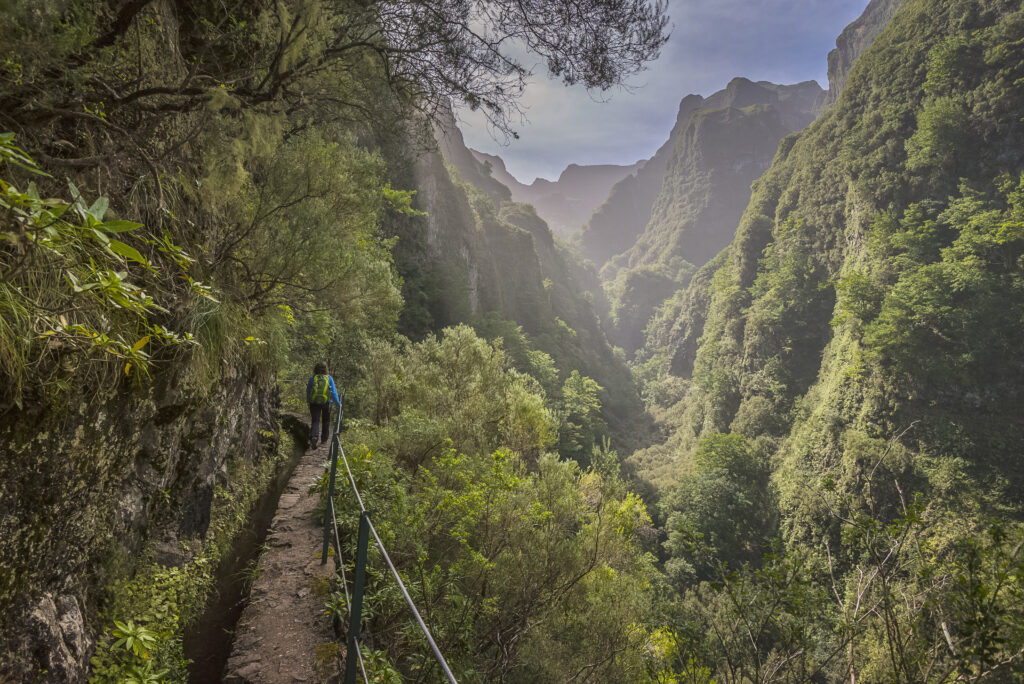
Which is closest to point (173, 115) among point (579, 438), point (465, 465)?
point (465, 465)

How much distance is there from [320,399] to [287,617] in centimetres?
405

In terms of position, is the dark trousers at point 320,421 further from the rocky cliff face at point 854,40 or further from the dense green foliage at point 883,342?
the rocky cliff face at point 854,40

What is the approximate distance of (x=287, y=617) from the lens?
3.36 meters

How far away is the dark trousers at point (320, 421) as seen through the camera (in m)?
7.08

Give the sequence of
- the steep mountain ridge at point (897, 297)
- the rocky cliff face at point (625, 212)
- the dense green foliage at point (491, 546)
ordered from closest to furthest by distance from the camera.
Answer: the dense green foliage at point (491, 546), the steep mountain ridge at point (897, 297), the rocky cliff face at point (625, 212)

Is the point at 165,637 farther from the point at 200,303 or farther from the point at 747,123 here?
the point at 747,123

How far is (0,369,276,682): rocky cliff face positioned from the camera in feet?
6.45

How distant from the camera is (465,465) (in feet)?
20.6

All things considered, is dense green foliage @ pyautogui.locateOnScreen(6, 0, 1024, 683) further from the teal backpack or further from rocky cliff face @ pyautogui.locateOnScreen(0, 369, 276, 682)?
the teal backpack

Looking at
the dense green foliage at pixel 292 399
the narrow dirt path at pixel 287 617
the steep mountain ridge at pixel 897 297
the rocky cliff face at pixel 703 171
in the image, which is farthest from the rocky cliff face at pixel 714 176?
the narrow dirt path at pixel 287 617

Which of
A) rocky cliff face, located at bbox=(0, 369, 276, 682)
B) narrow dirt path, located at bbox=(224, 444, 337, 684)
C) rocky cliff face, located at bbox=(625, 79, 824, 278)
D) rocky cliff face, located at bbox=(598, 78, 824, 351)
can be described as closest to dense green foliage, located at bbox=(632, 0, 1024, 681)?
narrow dirt path, located at bbox=(224, 444, 337, 684)

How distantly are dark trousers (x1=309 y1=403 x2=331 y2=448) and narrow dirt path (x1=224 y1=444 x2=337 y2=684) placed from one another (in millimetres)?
2219

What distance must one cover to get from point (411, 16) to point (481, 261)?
156 feet

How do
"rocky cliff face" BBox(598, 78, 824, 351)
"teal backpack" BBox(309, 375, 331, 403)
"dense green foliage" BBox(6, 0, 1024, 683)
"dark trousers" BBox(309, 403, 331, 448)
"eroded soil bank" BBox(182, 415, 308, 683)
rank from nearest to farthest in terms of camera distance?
"dense green foliage" BBox(6, 0, 1024, 683) → "eroded soil bank" BBox(182, 415, 308, 683) → "teal backpack" BBox(309, 375, 331, 403) → "dark trousers" BBox(309, 403, 331, 448) → "rocky cliff face" BBox(598, 78, 824, 351)
